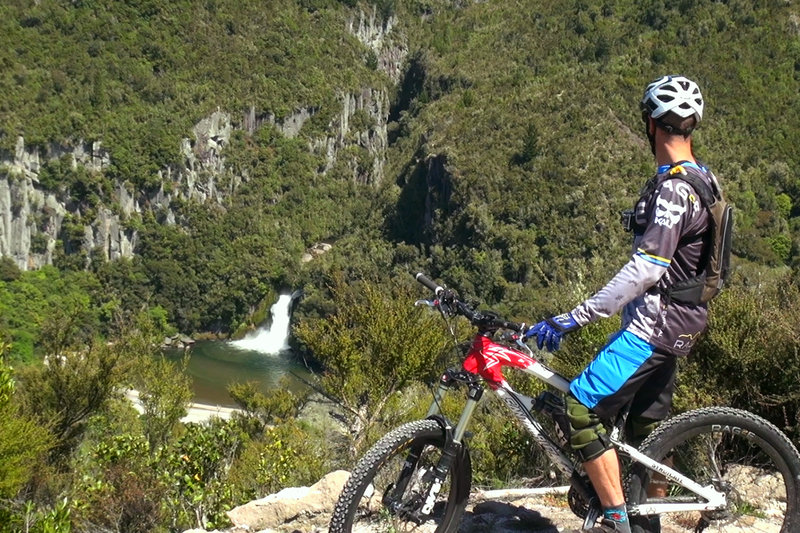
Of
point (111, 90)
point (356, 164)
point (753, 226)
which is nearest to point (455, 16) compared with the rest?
point (356, 164)

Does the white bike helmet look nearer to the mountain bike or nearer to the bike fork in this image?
the mountain bike

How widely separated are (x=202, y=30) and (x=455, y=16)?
5817cm

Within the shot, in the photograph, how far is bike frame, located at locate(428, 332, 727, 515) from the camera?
282 cm

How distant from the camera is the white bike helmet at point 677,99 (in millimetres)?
2664

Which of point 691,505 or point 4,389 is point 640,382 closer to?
point 691,505

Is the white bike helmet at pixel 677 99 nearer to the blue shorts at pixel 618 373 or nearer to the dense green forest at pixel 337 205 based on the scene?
the blue shorts at pixel 618 373

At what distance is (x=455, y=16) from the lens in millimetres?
152000

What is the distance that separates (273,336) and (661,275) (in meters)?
81.0

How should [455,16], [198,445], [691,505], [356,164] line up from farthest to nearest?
[455,16], [356,164], [198,445], [691,505]

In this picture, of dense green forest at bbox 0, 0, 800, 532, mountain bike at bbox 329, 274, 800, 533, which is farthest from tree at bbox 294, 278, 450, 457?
mountain bike at bbox 329, 274, 800, 533

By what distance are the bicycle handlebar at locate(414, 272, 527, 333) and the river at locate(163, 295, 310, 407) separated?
5034 cm

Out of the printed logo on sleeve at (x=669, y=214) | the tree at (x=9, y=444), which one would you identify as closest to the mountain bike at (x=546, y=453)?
the printed logo on sleeve at (x=669, y=214)

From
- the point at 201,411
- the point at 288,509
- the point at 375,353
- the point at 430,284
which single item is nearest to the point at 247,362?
the point at 201,411

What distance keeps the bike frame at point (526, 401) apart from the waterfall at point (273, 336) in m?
75.3
